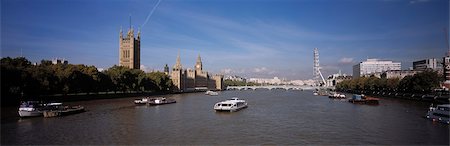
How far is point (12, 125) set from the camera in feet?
91.7

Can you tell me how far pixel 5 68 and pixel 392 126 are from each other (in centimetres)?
3999

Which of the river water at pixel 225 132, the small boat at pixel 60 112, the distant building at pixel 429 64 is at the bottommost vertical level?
the river water at pixel 225 132

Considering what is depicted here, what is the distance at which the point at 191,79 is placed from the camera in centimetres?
17012

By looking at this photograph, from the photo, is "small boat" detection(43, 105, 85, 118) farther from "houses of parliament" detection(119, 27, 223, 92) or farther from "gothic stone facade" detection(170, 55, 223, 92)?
"gothic stone facade" detection(170, 55, 223, 92)

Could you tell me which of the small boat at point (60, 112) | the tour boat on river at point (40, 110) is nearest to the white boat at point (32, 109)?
the tour boat on river at point (40, 110)

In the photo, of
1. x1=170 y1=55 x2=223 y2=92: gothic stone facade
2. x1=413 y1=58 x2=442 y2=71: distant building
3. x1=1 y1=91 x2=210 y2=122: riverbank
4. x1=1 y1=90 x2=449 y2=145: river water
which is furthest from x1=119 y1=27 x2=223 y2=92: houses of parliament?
x1=1 y1=90 x2=449 y2=145: river water

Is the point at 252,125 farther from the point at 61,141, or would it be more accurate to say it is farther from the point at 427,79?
the point at 427,79

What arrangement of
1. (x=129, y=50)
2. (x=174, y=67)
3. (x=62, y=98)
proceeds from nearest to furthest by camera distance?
1. (x=62, y=98)
2. (x=129, y=50)
3. (x=174, y=67)

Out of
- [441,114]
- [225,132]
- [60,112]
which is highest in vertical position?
[441,114]

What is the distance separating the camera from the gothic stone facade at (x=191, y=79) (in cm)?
14338

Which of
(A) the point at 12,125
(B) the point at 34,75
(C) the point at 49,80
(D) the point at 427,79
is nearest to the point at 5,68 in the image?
(B) the point at 34,75

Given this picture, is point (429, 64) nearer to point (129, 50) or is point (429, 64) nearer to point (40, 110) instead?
point (129, 50)

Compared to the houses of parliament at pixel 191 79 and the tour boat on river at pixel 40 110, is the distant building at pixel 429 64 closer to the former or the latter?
the houses of parliament at pixel 191 79

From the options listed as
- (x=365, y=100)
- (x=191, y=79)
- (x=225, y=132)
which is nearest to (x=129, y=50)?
(x=191, y=79)
